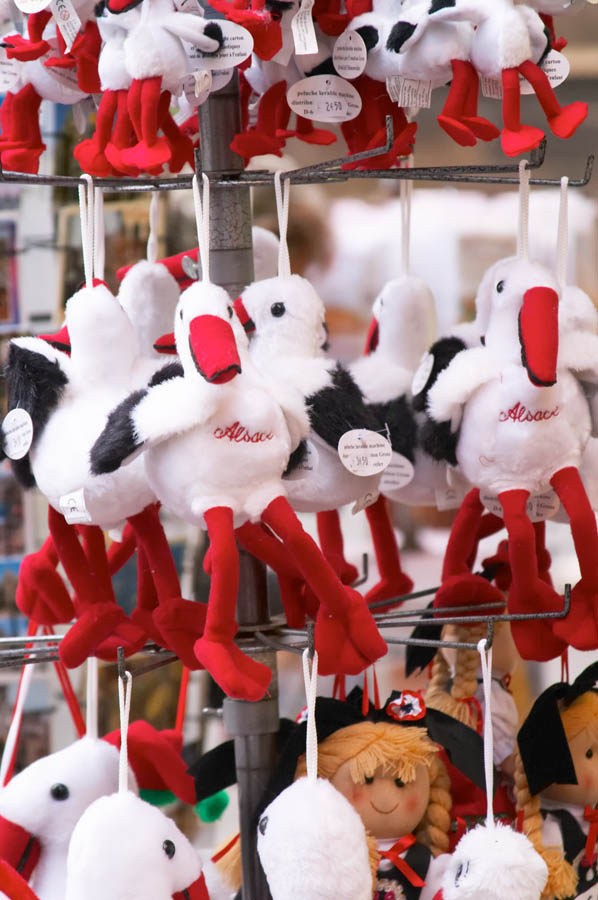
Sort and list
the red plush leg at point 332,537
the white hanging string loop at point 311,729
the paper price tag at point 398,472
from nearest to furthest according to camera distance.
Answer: the white hanging string loop at point 311,729
the paper price tag at point 398,472
the red plush leg at point 332,537

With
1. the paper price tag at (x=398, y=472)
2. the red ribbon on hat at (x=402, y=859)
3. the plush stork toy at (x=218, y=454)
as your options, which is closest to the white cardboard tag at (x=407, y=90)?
the plush stork toy at (x=218, y=454)

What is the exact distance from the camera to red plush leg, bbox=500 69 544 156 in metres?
0.98

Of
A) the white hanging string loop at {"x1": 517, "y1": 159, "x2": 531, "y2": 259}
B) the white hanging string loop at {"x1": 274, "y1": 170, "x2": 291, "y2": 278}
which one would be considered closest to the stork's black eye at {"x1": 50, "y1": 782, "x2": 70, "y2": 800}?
the white hanging string loop at {"x1": 274, "y1": 170, "x2": 291, "y2": 278}

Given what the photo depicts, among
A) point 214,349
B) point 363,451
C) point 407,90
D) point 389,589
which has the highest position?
point 407,90

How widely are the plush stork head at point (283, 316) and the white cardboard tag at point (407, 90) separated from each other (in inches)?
7.6

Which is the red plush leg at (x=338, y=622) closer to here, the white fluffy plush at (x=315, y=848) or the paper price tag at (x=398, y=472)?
the white fluffy plush at (x=315, y=848)

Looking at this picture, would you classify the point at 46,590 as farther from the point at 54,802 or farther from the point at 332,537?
the point at 332,537

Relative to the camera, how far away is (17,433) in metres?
Answer: 1.04

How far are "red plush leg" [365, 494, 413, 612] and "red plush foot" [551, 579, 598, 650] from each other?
28cm

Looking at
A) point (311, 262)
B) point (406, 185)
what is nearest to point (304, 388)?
point (406, 185)

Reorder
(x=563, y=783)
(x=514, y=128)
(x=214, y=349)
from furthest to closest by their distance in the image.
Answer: (x=563, y=783) < (x=514, y=128) < (x=214, y=349)

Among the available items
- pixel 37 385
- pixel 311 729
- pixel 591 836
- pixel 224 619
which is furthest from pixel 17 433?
pixel 591 836

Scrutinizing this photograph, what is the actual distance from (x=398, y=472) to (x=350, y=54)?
0.41m

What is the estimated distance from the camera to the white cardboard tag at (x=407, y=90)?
1.08 metres
